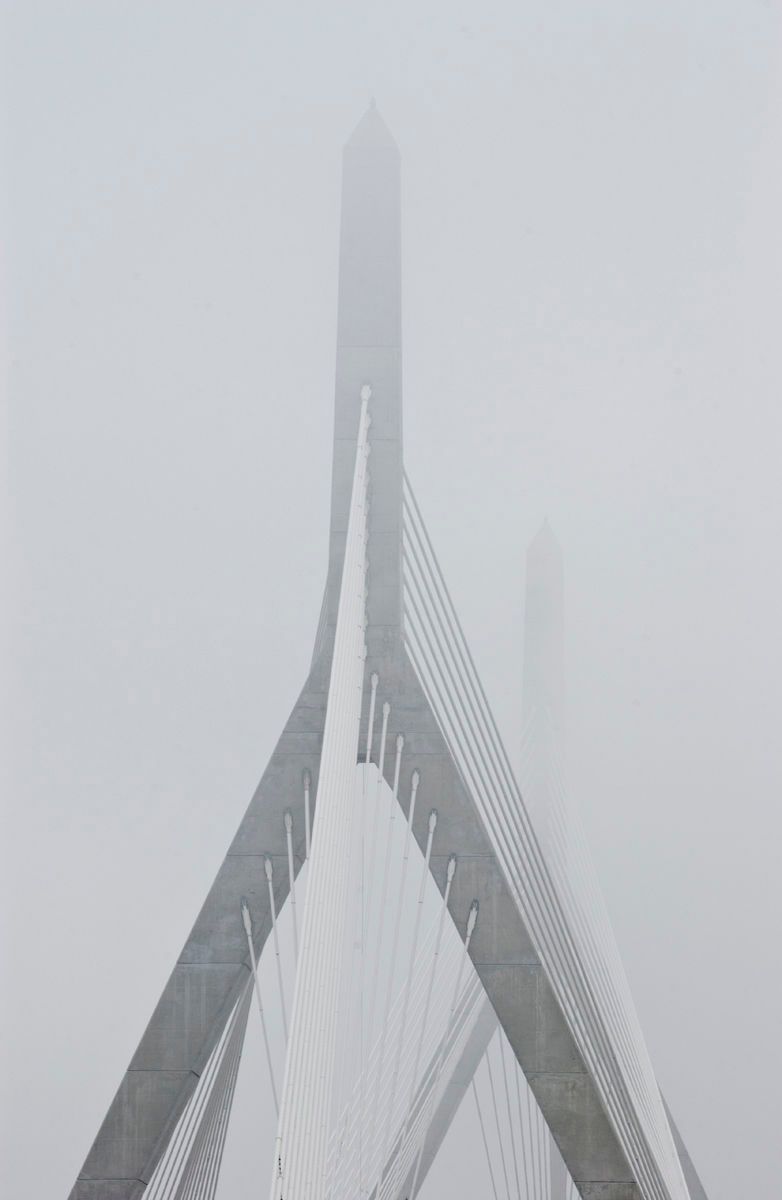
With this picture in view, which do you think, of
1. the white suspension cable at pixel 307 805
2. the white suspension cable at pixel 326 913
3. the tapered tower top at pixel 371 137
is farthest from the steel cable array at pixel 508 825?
the tapered tower top at pixel 371 137

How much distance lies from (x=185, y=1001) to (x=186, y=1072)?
33cm

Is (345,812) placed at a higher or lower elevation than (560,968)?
higher

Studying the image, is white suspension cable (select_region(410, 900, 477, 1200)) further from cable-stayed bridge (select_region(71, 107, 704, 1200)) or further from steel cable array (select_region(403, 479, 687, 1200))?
steel cable array (select_region(403, 479, 687, 1200))

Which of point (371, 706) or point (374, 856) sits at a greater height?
point (371, 706)

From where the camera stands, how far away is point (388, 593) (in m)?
8.13

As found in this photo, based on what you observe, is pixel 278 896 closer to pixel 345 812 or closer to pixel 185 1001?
pixel 185 1001

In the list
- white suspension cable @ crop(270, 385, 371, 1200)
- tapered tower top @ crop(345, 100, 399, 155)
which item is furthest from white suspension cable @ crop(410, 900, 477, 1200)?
tapered tower top @ crop(345, 100, 399, 155)

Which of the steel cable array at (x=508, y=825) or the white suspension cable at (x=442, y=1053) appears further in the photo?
the steel cable array at (x=508, y=825)

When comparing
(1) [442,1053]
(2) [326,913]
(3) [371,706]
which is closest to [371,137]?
(3) [371,706]

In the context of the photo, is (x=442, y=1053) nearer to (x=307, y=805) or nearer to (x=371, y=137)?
(x=307, y=805)

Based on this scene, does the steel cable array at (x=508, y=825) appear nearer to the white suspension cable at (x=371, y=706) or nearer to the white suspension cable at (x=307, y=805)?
the white suspension cable at (x=371, y=706)

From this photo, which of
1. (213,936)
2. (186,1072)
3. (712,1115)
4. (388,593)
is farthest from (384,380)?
(712,1115)

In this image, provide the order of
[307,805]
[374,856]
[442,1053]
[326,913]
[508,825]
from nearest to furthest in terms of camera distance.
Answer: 1. [326,913]
2. [374,856]
3. [307,805]
4. [508,825]
5. [442,1053]

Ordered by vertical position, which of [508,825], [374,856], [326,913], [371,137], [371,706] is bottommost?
[326,913]
